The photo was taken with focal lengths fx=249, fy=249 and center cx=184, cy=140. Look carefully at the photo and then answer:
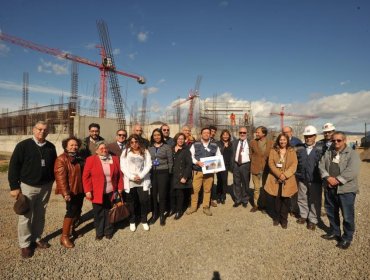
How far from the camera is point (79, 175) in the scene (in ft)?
13.4

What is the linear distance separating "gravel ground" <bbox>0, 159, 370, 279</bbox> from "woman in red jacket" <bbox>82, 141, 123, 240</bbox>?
0.29 m

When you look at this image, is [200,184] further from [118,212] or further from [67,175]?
[67,175]

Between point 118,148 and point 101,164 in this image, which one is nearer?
point 101,164

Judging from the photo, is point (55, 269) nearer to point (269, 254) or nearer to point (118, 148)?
point (118, 148)

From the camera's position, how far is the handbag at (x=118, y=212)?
4.23m

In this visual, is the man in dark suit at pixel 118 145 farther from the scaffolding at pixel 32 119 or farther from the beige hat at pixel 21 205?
the scaffolding at pixel 32 119

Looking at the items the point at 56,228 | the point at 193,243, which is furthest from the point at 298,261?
the point at 56,228

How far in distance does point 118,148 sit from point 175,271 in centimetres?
261

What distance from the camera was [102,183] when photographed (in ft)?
13.6

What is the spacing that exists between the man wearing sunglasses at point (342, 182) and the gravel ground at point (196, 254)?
33 centimetres

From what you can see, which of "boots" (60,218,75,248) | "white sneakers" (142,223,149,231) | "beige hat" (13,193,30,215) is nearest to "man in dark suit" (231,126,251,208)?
"white sneakers" (142,223,149,231)

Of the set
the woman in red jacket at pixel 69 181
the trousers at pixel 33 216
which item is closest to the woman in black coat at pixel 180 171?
the woman in red jacket at pixel 69 181

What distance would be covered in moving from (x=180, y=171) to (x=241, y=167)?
1.64 metres

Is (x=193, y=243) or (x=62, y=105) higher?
(x=62, y=105)
